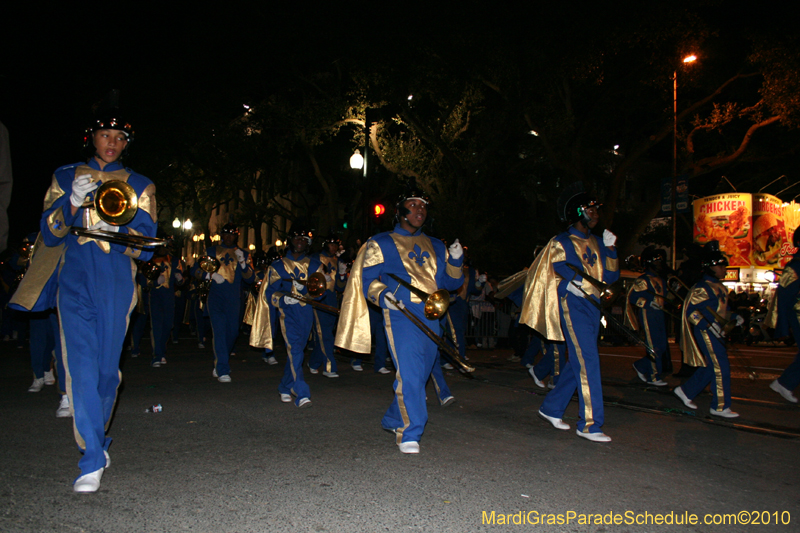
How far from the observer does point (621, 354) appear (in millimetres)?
12977

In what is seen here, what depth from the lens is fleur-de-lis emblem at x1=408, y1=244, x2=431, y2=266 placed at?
5305 millimetres

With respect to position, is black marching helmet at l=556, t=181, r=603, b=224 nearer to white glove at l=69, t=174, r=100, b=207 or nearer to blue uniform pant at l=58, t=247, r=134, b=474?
blue uniform pant at l=58, t=247, r=134, b=474

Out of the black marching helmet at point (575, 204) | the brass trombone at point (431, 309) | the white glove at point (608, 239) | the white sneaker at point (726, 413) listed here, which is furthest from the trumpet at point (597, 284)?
the white sneaker at point (726, 413)

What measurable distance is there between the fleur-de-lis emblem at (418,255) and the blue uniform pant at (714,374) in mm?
3575

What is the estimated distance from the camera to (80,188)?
3.86m

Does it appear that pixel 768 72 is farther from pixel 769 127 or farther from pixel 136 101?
pixel 136 101

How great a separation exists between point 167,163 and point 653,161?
111ft

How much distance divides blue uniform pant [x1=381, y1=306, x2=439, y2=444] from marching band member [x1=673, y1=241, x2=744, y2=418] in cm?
347

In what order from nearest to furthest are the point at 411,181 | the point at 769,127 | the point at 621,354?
1. the point at 411,181
2. the point at 621,354
3. the point at 769,127

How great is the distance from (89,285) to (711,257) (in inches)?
253

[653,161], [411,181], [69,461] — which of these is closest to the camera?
[69,461]

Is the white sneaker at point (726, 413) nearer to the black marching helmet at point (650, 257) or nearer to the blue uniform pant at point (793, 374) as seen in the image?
the blue uniform pant at point (793, 374)

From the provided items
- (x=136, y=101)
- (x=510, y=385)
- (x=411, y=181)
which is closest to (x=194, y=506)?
(x=411, y=181)

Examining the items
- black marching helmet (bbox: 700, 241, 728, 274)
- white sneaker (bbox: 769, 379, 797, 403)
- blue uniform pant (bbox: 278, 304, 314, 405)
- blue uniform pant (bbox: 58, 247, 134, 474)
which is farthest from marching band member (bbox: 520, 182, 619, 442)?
blue uniform pant (bbox: 58, 247, 134, 474)
